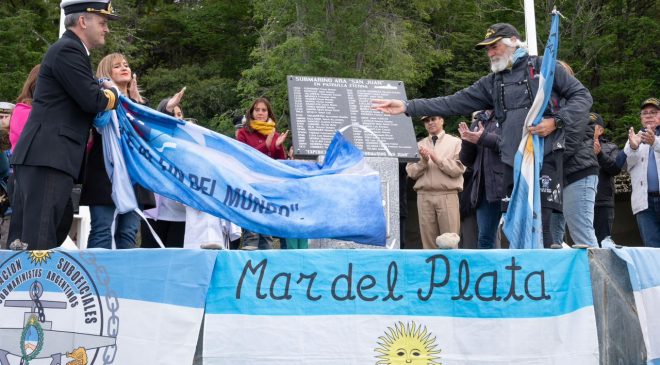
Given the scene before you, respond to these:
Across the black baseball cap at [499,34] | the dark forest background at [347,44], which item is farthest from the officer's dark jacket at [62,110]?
the dark forest background at [347,44]

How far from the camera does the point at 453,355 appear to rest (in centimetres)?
540

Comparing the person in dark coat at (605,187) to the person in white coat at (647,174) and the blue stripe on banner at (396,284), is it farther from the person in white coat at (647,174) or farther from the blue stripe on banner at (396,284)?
the blue stripe on banner at (396,284)

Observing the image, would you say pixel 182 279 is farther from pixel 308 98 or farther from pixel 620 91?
pixel 620 91

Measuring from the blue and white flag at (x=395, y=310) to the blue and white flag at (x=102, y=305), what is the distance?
143mm

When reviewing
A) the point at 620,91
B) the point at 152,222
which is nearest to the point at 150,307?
the point at 152,222

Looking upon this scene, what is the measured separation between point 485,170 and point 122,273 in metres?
3.77

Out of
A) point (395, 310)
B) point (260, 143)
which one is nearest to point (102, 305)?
point (395, 310)

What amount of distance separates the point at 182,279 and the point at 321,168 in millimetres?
1943

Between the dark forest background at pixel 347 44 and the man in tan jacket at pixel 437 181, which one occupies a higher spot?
the dark forest background at pixel 347 44

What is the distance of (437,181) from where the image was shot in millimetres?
10461

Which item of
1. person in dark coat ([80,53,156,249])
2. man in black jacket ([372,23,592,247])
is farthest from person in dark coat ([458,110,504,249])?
person in dark coat ([80,53,156,249])

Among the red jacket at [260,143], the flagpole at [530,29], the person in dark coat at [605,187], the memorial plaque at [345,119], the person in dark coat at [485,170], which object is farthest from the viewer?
the flagpole at [530,29]

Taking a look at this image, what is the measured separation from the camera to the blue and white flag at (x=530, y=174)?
264 inches

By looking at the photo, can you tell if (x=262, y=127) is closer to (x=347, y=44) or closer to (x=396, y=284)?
(x=396, y=284)
